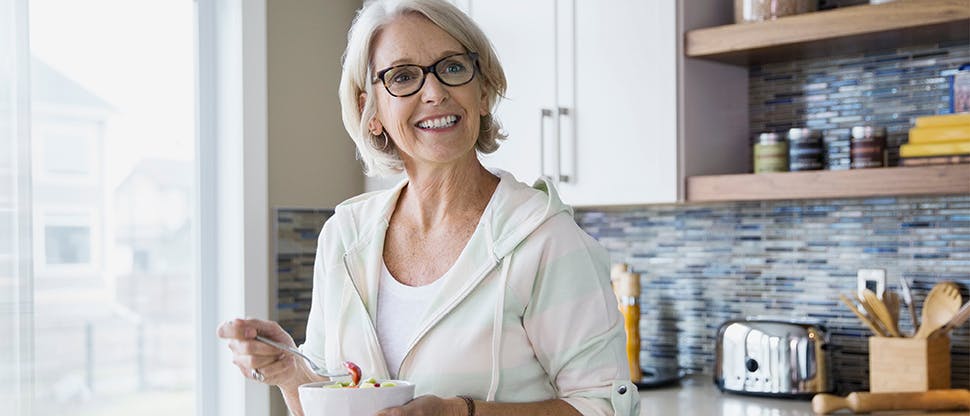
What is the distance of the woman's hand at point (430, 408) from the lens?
1183 mm

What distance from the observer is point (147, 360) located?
2.78 meters

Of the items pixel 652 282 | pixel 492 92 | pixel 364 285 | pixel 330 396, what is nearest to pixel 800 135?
pixel 652 282

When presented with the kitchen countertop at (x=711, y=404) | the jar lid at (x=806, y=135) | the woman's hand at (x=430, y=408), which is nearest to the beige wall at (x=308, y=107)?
the kitchen countertop at (x=711, y=404)

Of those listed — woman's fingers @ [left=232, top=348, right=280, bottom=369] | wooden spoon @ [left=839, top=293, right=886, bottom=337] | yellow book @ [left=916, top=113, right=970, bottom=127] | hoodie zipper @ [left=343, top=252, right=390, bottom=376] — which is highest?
yellow book @ [left=916, top=113, right=970, bottom=127]

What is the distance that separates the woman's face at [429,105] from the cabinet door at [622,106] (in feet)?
3.55

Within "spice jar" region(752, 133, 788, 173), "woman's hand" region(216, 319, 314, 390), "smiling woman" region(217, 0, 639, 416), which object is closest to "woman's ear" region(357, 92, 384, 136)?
"smiling woman" region(217, 0, 639, 416)

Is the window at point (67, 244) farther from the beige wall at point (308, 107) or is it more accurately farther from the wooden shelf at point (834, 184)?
the wooden shelf at point (834, 184)

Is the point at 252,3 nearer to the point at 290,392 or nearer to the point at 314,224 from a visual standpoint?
the point at 314,224

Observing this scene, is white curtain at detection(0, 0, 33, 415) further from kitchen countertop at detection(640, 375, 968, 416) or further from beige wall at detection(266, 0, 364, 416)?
kitchen countertop at detection(640, 375, 968, 416)

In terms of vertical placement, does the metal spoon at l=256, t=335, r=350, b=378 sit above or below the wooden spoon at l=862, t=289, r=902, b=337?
above

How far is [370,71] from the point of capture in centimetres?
156

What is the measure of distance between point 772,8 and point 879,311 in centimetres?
72

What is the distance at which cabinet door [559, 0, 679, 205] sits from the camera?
2.51 metres

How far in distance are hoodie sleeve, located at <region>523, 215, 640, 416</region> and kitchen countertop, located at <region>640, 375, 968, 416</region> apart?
1.02 meters
